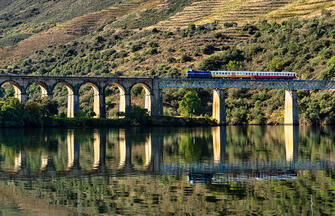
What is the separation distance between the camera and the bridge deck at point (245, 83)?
87125 millimetres

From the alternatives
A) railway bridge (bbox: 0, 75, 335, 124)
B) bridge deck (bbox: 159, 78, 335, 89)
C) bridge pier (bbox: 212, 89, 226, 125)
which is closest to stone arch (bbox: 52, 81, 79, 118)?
railway bridge (bbox: 0, 75, 335, 124)

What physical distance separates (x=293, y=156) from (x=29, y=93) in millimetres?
87169

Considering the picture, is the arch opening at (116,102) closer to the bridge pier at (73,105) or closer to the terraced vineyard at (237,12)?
the bridge pier at (73,105)

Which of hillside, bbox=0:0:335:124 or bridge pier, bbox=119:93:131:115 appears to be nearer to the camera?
bridge pier, bbox=119:93:131:115

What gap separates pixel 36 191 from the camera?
24.8 metres

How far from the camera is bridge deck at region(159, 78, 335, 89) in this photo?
8712cm

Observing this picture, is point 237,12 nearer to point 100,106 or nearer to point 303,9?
point 303,9

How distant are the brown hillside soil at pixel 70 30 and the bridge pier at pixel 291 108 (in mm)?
76364

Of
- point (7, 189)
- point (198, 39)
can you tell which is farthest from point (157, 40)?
point (7, 189)

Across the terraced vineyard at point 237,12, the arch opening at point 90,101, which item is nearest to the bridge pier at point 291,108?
the arch opening at point 90,101

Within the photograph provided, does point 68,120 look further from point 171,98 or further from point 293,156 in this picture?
point 293,156

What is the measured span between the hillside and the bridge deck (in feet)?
6.85

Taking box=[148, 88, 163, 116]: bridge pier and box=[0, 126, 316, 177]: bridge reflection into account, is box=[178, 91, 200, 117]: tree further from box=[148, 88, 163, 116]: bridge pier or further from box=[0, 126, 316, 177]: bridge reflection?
box=[0, 126, 316, 177]: bridge reflection

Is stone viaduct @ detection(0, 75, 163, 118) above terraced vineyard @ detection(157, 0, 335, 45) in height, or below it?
below
